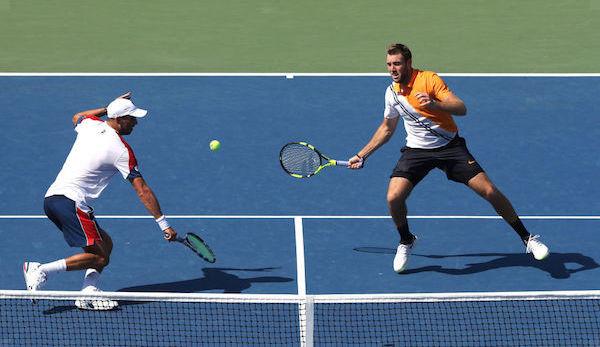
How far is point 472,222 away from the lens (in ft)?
42.5

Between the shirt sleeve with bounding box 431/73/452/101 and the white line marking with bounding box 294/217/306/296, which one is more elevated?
the shirt sleeve with bounding box 431/73/452/101

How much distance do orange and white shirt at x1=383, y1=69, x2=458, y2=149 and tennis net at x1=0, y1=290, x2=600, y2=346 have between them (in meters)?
1.65

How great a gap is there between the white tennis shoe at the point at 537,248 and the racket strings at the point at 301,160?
2252mm

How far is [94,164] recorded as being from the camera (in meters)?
10.7

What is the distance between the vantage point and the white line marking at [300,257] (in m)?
11.4

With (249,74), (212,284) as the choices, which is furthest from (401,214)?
(249,74)

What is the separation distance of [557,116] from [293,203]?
4.41m

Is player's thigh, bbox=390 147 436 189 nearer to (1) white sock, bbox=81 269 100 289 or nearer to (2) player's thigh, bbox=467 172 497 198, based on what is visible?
(2) player's thigh, bbox=467 172 497 198

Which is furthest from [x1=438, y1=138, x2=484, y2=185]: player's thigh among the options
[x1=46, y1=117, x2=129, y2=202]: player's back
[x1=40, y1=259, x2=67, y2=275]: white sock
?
[x1=40, y1=259, x2=67, y2=275]: white sock

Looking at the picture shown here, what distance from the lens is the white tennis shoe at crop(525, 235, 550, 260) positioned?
11.6 metres

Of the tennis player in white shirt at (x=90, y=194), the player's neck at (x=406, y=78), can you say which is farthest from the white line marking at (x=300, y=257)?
the player's neck at (x=406, y=78)

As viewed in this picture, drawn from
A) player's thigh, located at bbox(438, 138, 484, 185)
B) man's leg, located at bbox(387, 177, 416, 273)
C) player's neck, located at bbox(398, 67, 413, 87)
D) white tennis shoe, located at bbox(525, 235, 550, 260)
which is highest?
player's neck, located at bbox(398, 67, 413, 87)
